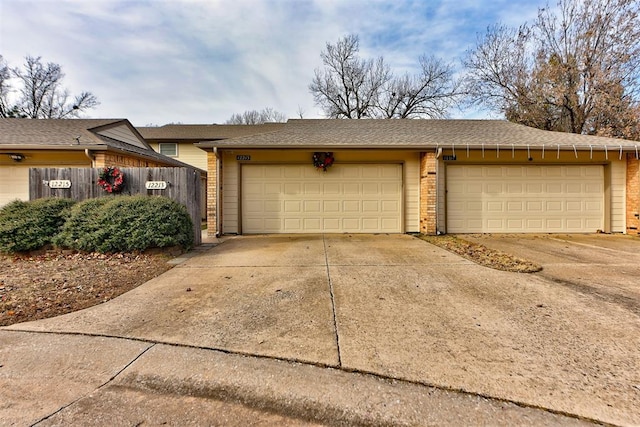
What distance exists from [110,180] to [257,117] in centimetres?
2632

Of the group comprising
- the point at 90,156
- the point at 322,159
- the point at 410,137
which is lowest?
the point at 322,159

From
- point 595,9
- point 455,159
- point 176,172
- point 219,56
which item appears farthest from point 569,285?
point 595,9

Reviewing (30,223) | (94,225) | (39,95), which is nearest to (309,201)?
(94,225)

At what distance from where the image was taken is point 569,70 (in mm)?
13844

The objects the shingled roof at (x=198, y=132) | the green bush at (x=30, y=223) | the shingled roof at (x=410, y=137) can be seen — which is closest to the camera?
the green bush at (x=30, y=223)

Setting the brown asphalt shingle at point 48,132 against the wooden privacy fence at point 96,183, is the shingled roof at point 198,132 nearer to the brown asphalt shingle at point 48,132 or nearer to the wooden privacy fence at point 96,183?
the brown asphalt shingle at point 48,132

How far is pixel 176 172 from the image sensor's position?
21.8 ft

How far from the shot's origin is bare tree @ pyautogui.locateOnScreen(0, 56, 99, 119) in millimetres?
23688

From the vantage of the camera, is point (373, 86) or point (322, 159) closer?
point (322, 159)

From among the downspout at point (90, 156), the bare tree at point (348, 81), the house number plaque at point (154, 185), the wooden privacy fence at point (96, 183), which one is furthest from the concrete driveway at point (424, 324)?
the bare tree at point (348, 81)

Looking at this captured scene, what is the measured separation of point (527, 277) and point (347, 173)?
5.47 metres

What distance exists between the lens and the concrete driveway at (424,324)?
1.85 m

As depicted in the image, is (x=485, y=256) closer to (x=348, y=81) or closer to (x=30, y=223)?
(x=30, y=223)

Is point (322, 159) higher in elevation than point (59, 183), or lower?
higher
